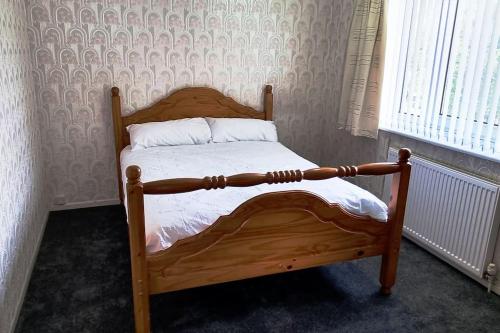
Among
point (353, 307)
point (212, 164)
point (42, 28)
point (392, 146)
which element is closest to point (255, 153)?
point (212, 164)

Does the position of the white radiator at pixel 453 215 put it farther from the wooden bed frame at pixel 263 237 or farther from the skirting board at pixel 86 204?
the skirting board at pixel 86 204

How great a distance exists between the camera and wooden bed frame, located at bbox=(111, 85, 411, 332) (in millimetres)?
1628

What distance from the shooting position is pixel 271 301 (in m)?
2.08

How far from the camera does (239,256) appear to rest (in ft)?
6.01

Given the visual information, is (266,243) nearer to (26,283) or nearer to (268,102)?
(26,283)

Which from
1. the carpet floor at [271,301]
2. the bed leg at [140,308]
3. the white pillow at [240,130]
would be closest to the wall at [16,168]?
the carpet floor at [271,301]

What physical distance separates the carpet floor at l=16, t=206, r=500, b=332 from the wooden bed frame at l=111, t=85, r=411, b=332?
0.68ft

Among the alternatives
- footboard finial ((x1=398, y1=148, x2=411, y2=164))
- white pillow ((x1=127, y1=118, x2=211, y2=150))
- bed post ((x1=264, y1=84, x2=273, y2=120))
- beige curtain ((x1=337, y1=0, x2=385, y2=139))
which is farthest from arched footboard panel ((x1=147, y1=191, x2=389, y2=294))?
bed post ((x1=264, y1=84, x2=273, y2=120))

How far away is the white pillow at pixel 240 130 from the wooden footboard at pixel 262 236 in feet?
5.21

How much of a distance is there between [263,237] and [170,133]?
162 centimetres

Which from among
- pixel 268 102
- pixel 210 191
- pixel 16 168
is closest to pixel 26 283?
pixel 16 168

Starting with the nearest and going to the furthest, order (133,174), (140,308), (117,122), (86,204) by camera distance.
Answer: (133,174) → (140,308) → (117,122) → (86,204)

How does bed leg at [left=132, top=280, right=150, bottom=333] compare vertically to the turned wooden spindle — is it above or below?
below

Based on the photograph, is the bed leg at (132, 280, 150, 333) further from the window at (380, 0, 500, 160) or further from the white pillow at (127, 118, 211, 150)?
the window at (380, 0, 500, 160)
